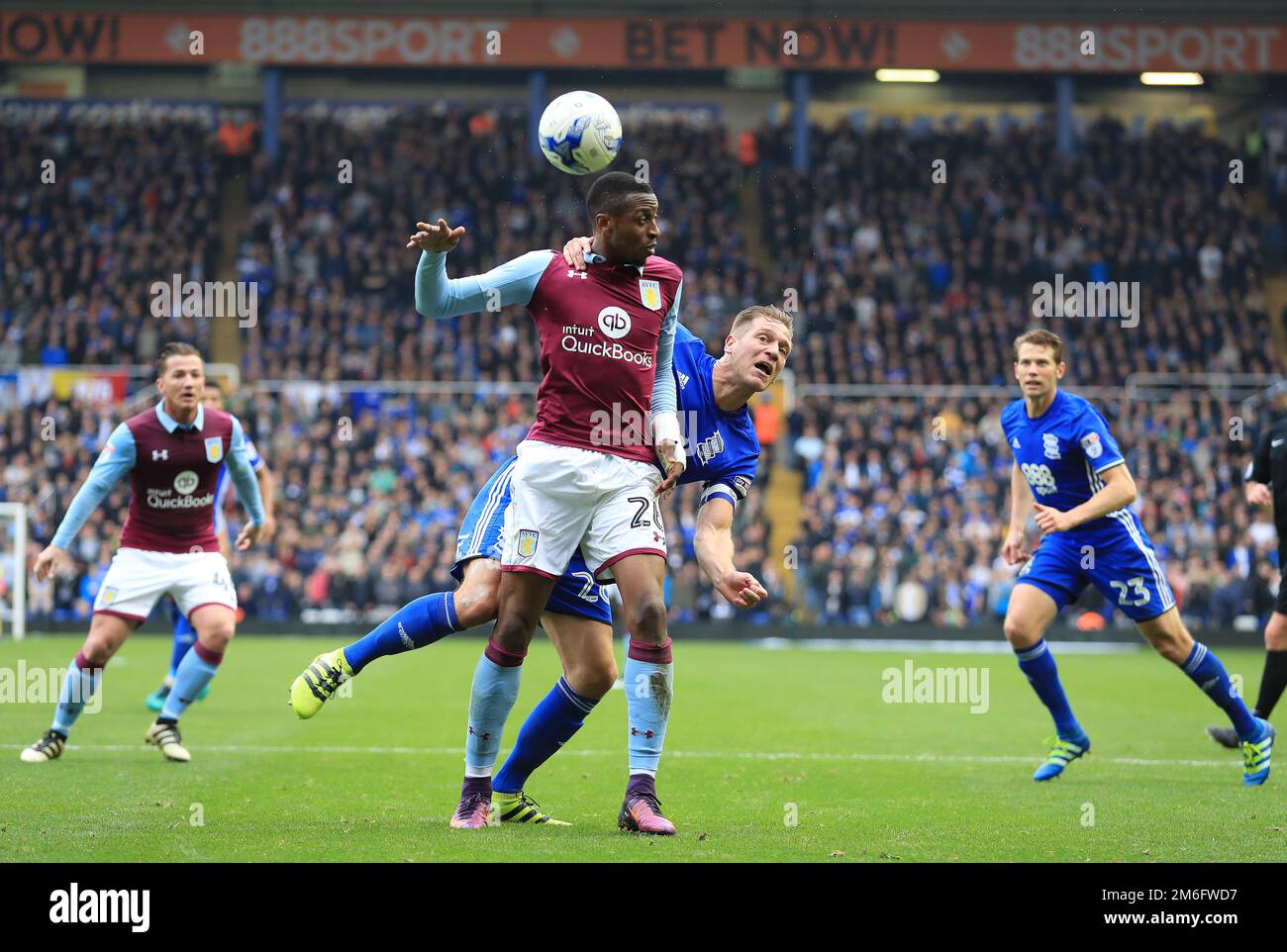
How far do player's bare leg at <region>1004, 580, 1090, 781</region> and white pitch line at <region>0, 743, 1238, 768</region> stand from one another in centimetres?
77

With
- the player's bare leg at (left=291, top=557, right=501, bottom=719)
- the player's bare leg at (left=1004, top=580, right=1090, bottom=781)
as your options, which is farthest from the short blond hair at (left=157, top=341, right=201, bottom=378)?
the player's bare leg at (left=1004, top=580, right=1090, bottom=781)

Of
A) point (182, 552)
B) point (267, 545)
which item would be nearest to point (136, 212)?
point (267, 545)

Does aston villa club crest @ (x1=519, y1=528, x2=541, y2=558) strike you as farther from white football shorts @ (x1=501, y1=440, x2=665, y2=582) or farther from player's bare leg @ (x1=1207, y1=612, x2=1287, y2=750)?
player's bare leg @ (x1=1207, y1=612, x2=1287, y2=750)

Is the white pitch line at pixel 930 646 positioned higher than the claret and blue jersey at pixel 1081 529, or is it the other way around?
the claret and blue jersey at pixel 1081 529

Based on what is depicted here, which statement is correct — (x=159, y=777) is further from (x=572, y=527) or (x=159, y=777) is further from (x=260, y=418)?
(x=260, y=418)

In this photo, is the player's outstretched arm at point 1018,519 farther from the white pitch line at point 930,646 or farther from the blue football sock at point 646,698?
the white pitch line at point 930,646

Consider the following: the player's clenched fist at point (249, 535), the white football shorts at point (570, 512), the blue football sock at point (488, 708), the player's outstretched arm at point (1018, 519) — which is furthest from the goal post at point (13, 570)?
the white football shorts at point (570, 512)

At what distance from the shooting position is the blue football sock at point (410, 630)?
6.53 m

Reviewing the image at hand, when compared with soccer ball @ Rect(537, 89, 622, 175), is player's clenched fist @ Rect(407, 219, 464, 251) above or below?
below

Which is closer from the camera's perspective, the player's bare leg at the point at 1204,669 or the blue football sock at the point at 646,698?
the blue football sock at the point at 646,698

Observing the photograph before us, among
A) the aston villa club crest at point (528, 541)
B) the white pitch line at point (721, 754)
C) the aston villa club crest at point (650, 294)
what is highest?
the aston villa club crest at point (650, 294)

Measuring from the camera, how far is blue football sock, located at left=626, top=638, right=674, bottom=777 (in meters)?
6.48

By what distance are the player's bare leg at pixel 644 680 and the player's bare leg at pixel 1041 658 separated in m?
3.13

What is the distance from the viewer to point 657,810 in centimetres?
639
